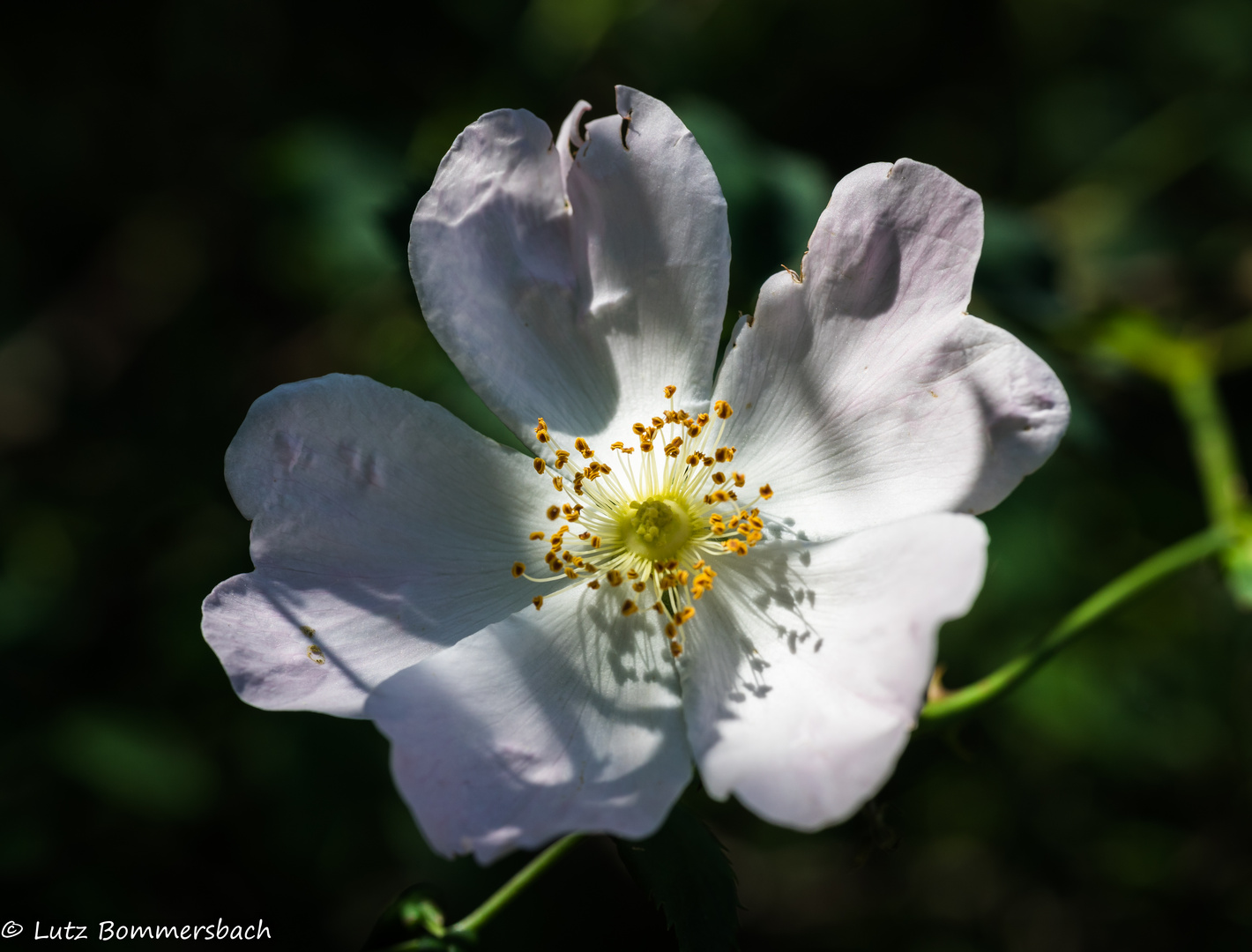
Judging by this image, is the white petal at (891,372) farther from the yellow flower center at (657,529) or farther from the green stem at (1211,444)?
the green stem at (1211,444)

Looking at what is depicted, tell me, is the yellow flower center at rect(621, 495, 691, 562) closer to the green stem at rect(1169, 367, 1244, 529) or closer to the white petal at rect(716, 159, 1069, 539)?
the white petal at rect(716, 159, 1069, 539)

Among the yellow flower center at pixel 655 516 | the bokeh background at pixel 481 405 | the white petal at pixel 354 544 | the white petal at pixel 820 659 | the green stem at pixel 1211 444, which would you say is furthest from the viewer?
the bokeh background at pixel 481 405

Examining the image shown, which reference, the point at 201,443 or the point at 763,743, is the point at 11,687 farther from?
the point at 763,743

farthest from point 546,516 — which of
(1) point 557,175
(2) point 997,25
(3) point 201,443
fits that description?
(2) point 997,25

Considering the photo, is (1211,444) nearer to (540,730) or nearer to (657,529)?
(657,529)

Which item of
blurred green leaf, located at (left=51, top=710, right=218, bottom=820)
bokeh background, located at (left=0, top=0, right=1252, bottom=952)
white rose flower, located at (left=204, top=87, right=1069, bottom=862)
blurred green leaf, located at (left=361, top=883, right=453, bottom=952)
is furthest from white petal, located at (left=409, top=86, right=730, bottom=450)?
blurred green leaf, located at (left=51, top=710, right=218, bottom=820)

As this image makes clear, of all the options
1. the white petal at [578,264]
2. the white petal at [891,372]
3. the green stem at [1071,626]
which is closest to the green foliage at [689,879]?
the green stem at [1071,626]

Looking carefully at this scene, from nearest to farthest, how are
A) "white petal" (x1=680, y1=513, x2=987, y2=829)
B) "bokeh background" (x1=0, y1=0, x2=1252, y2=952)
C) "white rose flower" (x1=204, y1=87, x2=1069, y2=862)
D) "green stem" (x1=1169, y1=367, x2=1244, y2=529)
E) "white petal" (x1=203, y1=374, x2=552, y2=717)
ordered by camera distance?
1. "white petal" (x1=680, y1=513, x2=987, y2=829)
2. "white rose flower" (x1=204, y1=87, x2=1069, y2=862)
3. "white petal" (x1=203, y1=374, x2=552, y2=717)
4. "green stem" (x1=1169, y1=367, x2=1244, y2=529)
5. "bokeh background" (x1=0, y1=0, x2=1252, y2=952)
